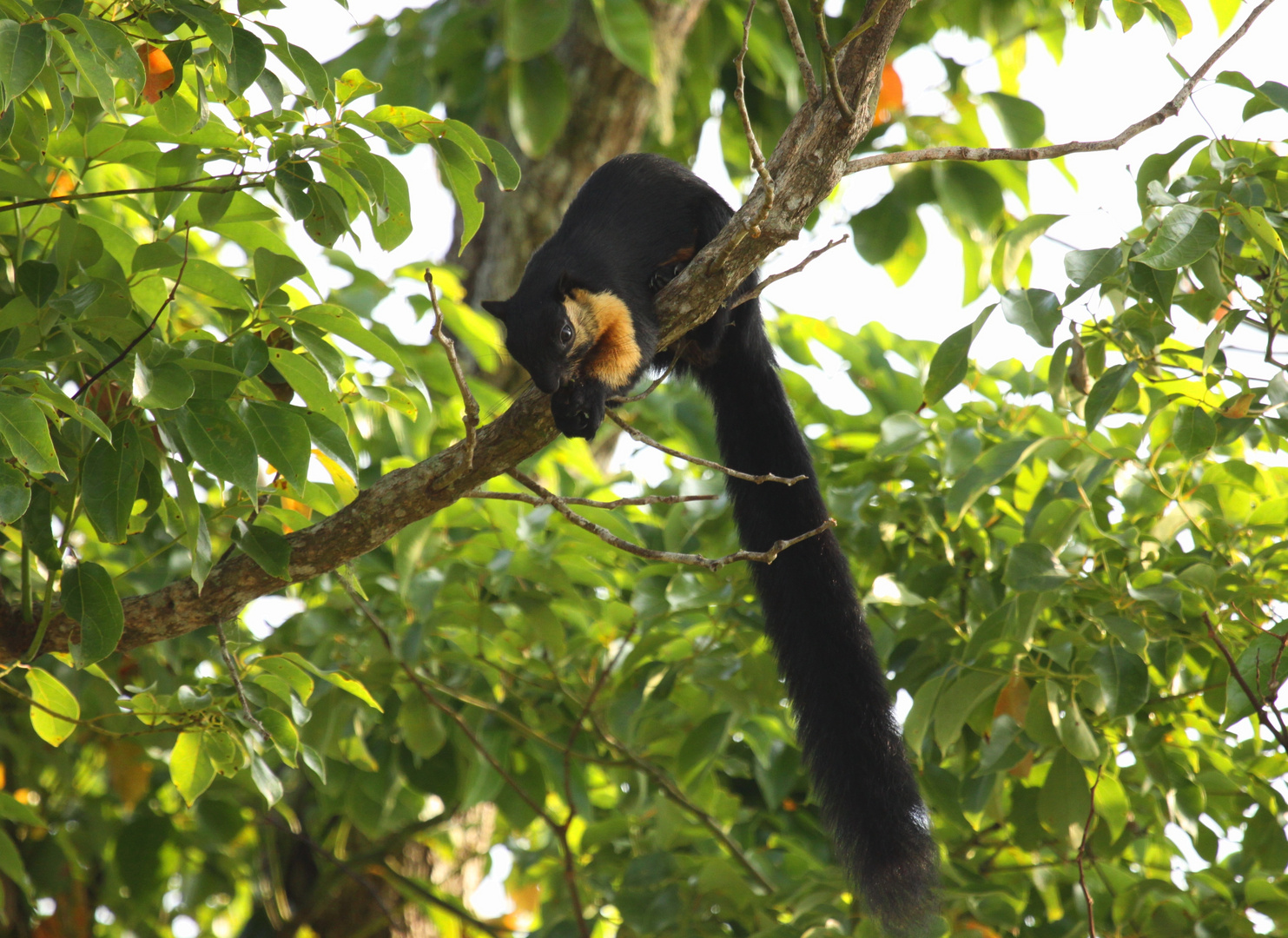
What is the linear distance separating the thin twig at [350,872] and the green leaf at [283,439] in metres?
1.97

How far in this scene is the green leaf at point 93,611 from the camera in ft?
5.71

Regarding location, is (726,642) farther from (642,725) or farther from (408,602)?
(408,602)

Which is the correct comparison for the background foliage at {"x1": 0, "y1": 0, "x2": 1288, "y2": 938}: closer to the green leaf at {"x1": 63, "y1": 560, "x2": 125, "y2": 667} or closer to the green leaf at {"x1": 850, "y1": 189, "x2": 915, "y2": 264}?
the green leaf at {"x1": 63, "y1": 560, "x2": 125, "y2": 667}

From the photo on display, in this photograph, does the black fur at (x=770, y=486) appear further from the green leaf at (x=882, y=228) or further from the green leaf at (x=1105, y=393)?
the green leaf at (x=882, y=228)

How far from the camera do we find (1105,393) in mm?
2016

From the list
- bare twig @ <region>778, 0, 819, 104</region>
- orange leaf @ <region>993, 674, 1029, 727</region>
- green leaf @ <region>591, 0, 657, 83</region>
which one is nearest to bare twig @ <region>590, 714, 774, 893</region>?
orange leaf @ <region>993, 674, 1029, 727</region>

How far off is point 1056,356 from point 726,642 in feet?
3.74

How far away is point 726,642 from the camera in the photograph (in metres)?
2.86

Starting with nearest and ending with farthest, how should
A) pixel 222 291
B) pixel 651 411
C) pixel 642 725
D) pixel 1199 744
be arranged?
pixel 222 291
pixel 1199 744
pixel 642 725
pixel 651 411

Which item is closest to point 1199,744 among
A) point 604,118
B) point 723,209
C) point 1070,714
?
point 1070,714

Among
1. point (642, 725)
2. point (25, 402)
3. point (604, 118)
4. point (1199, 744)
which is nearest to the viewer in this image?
point (25, 402)

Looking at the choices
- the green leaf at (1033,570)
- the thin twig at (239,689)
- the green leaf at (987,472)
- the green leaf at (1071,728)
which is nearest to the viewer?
the thin twig at (239,689)

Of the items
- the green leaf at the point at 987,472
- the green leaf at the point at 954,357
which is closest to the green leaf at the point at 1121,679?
the green leaf at the point at 987,472

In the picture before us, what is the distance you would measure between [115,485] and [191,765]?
548 mm
